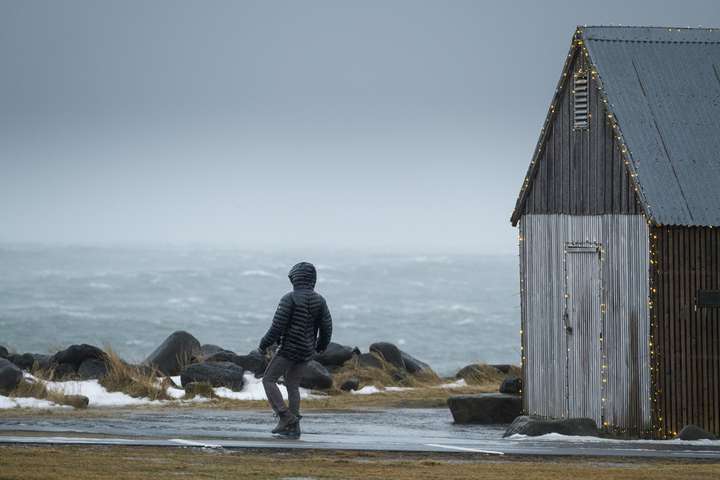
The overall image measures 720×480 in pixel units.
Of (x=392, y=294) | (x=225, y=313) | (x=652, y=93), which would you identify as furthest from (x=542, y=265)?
(x=392, y=294)

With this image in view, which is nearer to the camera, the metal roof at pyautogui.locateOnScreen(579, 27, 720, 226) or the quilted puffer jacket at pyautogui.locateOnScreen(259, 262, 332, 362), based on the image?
the quilted puffer jacket at pyautogui.locateOnScreen(259, 262, 332, 362)

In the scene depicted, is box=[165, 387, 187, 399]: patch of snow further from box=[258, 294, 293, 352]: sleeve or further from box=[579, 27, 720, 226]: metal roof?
box=[579, 27, 720, 226]: metal roof

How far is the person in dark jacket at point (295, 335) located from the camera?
69.5 feet

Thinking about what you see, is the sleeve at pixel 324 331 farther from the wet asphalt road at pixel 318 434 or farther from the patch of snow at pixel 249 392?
the patch of snow at pixel 249 392

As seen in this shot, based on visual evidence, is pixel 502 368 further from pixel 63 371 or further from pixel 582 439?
pixel 582 439

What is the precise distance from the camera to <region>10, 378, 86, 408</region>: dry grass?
28.1 meters

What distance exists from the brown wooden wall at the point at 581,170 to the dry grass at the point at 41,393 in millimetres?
8339

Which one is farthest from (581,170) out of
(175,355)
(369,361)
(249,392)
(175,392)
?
(369,361)

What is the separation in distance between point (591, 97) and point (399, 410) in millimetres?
7443

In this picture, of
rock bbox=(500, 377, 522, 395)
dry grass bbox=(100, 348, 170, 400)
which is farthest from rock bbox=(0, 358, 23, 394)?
rock bbox=(500, 377, 522, 395)

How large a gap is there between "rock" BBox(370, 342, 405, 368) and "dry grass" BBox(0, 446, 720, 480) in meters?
19.0

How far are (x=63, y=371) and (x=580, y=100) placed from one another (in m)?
12.8

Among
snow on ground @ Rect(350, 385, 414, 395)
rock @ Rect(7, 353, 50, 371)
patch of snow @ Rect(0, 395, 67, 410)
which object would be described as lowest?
patch of snow @ Rect(0, 395, 67, 410)

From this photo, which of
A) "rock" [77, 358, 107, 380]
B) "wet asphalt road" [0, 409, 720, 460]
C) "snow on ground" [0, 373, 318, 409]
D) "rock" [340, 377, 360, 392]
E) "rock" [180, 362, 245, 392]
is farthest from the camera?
"rock" [340, 377, 360, 392]
